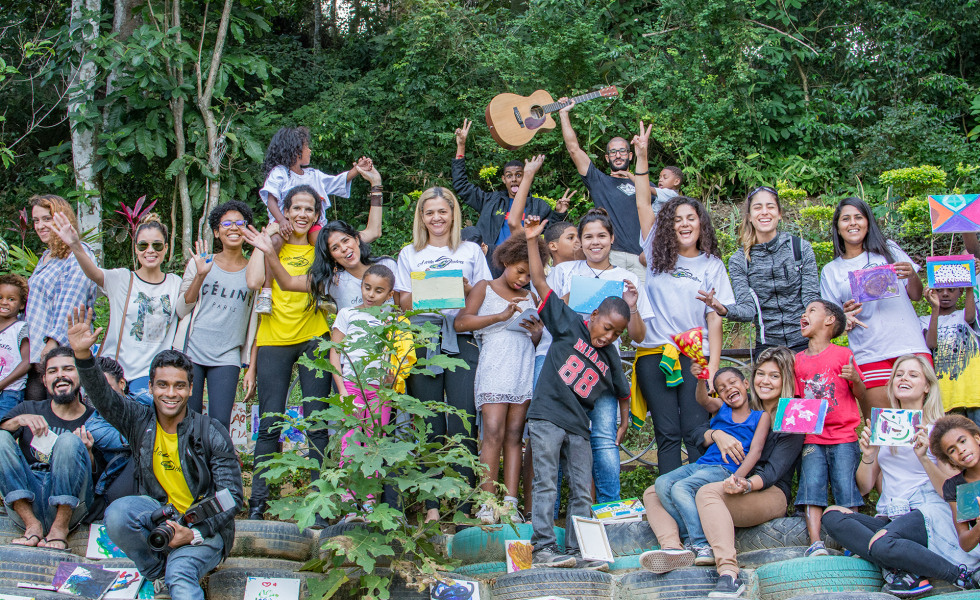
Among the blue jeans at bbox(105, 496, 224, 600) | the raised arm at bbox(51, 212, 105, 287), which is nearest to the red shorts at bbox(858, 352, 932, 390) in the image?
the blue jeans at bbox(105, 496, 224, 600)

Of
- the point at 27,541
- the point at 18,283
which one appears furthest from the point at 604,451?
the point at 18,283

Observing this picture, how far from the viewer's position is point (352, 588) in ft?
12.8

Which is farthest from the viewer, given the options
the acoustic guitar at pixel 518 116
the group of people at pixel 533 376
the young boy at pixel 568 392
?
the acoustic guitar at pixel 518 116

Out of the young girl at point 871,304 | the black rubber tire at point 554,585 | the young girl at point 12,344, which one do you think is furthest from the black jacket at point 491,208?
the young girl at point 12,344

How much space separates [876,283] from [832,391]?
0.71m

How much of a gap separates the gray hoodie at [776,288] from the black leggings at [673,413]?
1.72ft

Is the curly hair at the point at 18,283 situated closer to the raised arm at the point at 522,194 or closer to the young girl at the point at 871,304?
the raised arm at the point at 522,194

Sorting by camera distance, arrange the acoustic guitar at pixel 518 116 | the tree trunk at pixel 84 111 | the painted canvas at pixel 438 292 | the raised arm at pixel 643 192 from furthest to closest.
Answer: the tree trunk at pixel 84 111, the acoustic guitar at pixel 518 116, the raised arm at pixel 643 192, the painted canvas at pixel 438 292

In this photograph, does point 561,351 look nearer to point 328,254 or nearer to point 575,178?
point 328,254

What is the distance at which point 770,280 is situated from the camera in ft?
17.0

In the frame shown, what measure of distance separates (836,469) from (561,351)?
158 cm

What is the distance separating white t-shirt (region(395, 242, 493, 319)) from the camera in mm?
5211

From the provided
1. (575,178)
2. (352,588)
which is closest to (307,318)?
(352,588)

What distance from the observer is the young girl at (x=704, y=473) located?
4.25 m
